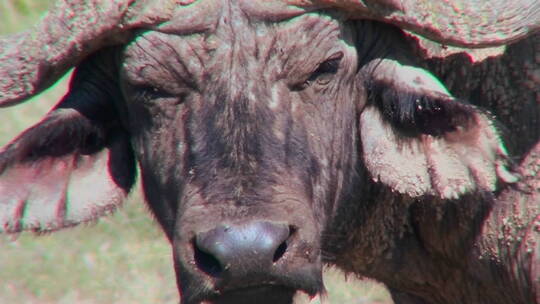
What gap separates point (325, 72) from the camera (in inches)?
178

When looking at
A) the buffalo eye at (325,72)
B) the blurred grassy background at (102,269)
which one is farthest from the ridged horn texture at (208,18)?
the blurred grassy background at (102,269)

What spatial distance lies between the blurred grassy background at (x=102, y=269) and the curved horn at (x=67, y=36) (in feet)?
9.86

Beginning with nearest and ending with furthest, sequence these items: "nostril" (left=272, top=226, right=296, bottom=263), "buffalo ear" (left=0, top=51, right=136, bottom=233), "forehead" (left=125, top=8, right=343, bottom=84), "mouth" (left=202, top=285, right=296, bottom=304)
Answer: "nostril" (left=272, top=226, right=296, bottom=263), "mouth" (left=202, top=285, right=296, bottom=304), "forehead" (left=125, top=8, right=343, bottom=84), "buffalo ear" (left=0, top=51, right=136, bottom=233)

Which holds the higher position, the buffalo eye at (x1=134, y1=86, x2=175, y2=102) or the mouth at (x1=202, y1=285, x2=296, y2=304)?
the buffalo eye at (x1=134, y1=86, x2=175, y2=102)

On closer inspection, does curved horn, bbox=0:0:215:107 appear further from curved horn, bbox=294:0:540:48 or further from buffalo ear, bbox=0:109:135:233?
curved horn, bbox=294:0:540:48

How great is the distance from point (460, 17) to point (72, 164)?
199cm

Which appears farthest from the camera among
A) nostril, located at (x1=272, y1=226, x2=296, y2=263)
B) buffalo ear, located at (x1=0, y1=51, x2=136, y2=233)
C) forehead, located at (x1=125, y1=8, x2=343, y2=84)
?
buffalo ear, located at (x1=0, y1=51, x2=136, y2=233)

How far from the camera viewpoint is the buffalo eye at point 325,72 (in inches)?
175

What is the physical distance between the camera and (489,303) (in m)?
4.90

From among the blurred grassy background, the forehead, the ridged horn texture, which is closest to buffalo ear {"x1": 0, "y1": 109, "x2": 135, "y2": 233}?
the ridged horn texture

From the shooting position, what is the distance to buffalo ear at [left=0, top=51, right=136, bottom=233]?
4836mm

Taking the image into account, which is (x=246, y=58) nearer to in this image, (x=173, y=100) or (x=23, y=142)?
(x=173, y=100)

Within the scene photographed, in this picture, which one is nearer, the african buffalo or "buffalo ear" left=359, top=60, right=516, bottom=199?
the african buffalo

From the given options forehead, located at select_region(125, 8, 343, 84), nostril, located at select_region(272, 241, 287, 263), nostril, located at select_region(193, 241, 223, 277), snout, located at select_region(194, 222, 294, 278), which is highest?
forehead, located at select_region(125, 8, 343, 84)
